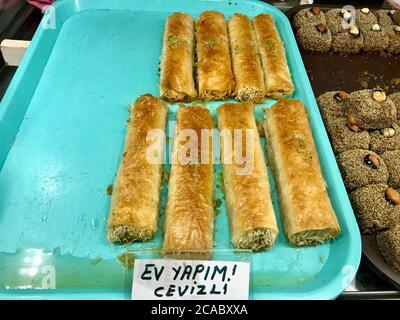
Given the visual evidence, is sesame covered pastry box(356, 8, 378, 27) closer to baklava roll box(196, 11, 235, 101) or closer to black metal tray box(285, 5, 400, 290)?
black metal tray box(285, 5, 400, 290)

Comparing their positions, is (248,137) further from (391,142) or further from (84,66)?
(84,66)

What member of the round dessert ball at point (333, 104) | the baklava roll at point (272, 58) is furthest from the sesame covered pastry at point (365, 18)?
the round dessert ball at point (333, 104)

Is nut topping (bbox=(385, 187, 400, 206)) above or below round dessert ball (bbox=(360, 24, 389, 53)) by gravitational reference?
below

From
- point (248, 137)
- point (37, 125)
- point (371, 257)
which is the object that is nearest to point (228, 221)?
point (248, 137)

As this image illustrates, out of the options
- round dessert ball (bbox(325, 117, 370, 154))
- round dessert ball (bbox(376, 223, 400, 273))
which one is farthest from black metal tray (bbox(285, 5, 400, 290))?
round dessert ball (bbox(376, 223, 400, 273))

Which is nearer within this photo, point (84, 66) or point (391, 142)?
point (391, 142)

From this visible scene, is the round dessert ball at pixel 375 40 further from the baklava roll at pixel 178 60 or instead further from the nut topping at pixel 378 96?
the baklava roll at pixel 178 60

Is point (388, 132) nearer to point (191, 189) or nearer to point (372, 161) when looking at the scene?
point (372, 161)
